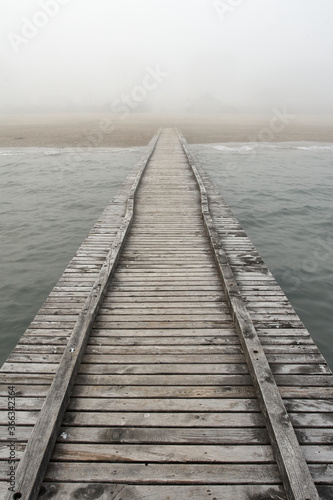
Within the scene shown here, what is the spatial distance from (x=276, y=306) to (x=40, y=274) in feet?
19.6

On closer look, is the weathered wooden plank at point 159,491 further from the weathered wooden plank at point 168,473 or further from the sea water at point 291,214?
the sea water at point 291,214

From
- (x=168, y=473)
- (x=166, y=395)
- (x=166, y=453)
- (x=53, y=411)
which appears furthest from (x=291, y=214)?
(x=53, y=411)

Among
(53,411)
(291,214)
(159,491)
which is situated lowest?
(291,214)

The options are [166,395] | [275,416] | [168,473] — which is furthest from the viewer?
[166,395]

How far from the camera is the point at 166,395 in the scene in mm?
3633

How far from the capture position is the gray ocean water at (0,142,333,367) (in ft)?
24.8

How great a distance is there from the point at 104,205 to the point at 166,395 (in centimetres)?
1141

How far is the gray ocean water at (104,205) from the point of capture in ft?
24.8

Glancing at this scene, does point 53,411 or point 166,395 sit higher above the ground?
point 53,411

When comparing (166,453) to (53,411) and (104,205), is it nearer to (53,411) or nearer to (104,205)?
(53,411)

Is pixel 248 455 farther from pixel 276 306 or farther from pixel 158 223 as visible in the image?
pixel 158 223

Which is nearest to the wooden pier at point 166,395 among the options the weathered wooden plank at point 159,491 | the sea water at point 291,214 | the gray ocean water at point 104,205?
the weathered wooden plank at point 159,491

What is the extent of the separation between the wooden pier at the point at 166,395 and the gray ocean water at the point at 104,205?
5.94 feet

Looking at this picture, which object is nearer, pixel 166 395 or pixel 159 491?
pixel 159 491
